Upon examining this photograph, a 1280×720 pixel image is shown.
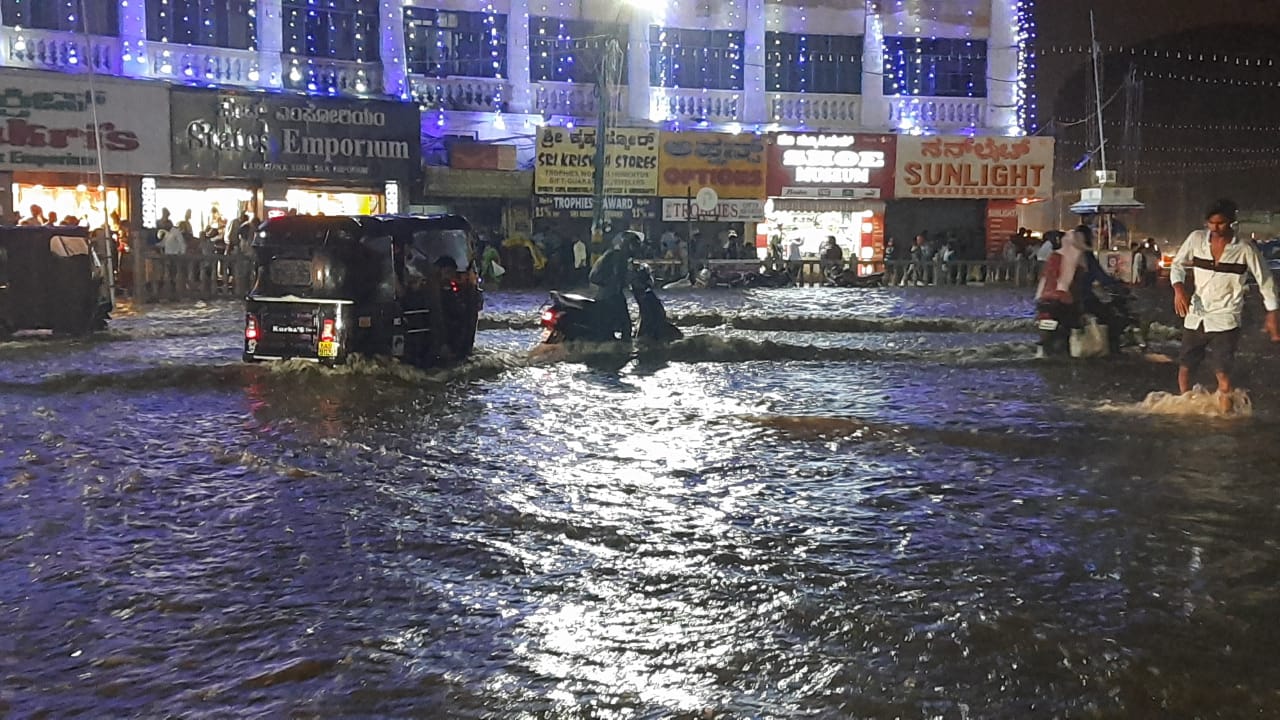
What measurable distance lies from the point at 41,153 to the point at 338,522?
21268 mm

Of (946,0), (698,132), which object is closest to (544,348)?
(698,132)

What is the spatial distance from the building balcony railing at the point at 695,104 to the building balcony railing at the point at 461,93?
13.5 ft

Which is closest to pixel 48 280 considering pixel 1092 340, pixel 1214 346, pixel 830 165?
pixel 1092 340

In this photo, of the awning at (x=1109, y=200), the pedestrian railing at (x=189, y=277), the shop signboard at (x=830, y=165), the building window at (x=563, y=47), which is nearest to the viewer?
the pedestrian railing at (x=189, y=277)

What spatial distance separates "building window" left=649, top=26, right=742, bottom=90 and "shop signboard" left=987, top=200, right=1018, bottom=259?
8587mm

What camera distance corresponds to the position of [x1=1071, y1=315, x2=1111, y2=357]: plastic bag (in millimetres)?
14023

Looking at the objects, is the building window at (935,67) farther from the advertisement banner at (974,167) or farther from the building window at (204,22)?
the building window at (204,22)

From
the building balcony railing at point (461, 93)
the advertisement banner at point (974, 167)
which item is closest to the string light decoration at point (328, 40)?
the building balcony railing at point (461, 93)

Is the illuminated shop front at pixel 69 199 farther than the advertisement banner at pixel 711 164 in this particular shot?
No

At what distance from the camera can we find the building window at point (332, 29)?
27406 mm

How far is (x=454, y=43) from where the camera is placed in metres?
28.9

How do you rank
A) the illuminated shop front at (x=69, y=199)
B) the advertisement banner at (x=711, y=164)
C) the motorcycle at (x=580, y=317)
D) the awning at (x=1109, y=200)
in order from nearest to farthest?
1. the motorcycle at (x=580, y=317)
2. the illuminated shop front at (x=69, y=199)
3. the awning at (x=1109, y=200)
4. the advertisement banner at (x=711, y=164)

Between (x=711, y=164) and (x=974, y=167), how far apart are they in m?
7.57

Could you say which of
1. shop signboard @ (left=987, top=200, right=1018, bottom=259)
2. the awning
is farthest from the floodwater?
shop signboard @ (left=987, top=200, right=1018, bottom=259)
